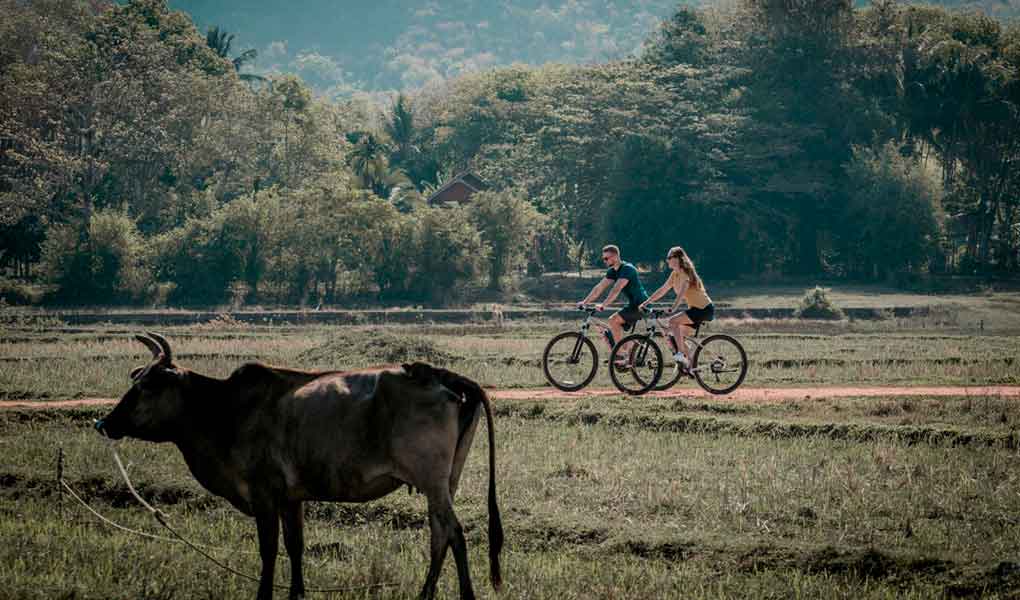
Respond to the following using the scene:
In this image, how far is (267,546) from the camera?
806 centimetres

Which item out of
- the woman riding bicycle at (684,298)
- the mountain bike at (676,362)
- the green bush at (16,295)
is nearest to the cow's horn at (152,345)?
the woman riding bicycle at (684,298)

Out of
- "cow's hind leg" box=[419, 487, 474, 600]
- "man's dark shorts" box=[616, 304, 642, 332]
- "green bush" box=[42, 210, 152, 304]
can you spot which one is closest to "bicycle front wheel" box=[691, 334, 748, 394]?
"man's dark shorts" box=[616, 304, 642, 332]

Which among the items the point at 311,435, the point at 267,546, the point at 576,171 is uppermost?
the point at 576,171

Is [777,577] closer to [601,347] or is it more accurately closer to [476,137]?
[601,347]

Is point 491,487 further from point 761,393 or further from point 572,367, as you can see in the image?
point 761,393

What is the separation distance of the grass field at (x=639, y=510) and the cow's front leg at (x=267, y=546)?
0.60 metres

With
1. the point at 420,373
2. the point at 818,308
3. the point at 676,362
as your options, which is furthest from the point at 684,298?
the point at 818,308

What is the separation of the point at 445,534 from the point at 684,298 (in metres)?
9.83

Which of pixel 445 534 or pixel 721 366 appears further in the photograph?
pixel 721 366

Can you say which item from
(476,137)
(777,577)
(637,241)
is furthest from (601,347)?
(476,137)

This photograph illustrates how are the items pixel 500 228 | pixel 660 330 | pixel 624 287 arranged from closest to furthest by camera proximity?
1. pixel 624 287
2. pixel 660 330
3. pixel 500 228

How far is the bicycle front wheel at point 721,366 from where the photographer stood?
57.9 feet

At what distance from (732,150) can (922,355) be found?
36.7m

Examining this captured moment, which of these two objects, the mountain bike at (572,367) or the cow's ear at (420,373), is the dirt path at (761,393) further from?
the cow's ear at (420,373)
